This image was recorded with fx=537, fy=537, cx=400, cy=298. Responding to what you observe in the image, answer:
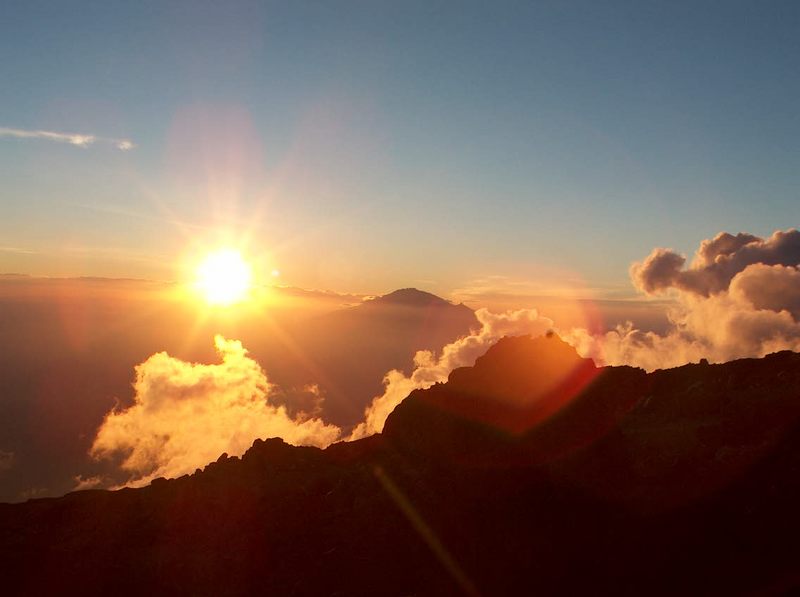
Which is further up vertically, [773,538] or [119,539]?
[119,539]

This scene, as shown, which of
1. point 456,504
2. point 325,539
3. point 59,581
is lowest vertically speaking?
point 456,504

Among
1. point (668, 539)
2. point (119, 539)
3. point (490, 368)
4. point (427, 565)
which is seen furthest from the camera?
point (490, 368)

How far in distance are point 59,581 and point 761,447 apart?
78.2 metres

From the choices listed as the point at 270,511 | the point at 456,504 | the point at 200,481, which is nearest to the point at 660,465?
the point at 456,504

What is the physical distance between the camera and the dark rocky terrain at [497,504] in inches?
1950

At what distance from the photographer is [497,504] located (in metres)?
62.7

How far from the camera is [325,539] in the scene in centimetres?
6397

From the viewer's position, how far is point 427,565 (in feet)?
192

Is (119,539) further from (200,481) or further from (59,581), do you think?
(200,481)

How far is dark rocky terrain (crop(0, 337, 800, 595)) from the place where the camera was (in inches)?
1950

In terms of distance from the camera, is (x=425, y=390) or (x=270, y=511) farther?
(x=425, y=390)

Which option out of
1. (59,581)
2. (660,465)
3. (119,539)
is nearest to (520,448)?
(660,465)

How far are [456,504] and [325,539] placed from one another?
16.2 m

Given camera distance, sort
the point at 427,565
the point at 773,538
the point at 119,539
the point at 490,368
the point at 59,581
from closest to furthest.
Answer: the point at 773,538 < the point at 427,565 < the point at 59,581 < the point at 119,539 < the point at 490,368
